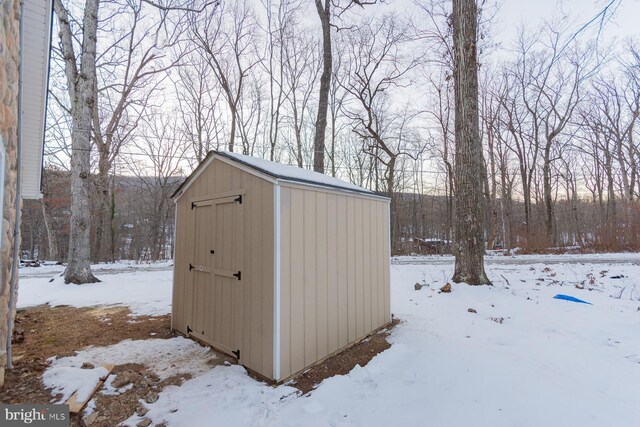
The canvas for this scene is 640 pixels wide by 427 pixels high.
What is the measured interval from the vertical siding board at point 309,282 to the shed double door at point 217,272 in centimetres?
63

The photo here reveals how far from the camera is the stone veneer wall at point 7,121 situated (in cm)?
212

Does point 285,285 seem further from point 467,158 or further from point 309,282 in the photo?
point 467,158

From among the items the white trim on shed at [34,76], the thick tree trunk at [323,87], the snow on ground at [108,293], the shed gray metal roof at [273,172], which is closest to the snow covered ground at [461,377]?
the shed gray metal roof at [273,172]

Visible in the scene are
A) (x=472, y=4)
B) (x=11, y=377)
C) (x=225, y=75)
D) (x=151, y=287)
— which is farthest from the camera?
(x=225, y=75)

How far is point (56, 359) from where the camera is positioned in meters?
2.93

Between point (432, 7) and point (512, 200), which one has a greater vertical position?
point (432, 7)

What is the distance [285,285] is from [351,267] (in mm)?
1041

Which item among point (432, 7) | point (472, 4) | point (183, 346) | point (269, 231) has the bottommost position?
point (183, 346)

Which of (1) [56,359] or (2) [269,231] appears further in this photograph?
(1) [56,359]

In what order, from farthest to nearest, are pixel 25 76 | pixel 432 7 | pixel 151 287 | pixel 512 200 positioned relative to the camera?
pixel 512 200 < pixel 432 7 < pixel 151 287 < pixel 25 76

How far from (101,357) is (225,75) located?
1403 centimetres


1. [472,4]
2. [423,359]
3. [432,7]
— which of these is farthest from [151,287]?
[432,7]

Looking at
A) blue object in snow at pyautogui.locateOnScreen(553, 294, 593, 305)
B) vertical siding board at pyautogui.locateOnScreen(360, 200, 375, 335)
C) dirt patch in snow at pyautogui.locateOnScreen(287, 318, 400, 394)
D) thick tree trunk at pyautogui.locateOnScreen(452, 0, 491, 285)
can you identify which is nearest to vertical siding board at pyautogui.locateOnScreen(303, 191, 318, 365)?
dirt patch in snow at pyautogui.locateOnScreen(287, 318, 400, 394)

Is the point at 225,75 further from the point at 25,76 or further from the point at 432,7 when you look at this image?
the point at 25,76
